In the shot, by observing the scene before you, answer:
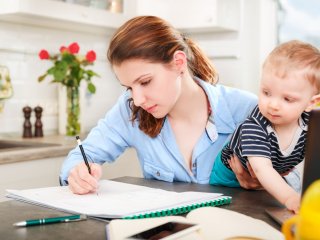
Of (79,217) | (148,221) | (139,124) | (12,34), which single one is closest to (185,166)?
(139,124)

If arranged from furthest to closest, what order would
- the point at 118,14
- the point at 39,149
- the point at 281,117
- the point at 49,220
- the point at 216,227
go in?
the point at 118,14, the point at 39,149, the point at 281,117, the point at 49,220, the point at 216,227

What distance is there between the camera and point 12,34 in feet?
9.82

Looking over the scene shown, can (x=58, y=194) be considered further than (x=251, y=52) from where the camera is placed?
No

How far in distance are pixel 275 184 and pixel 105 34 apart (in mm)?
2672

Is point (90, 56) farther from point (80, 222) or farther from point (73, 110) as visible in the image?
point (80, 222)

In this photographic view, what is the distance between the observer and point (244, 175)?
4.91 ft

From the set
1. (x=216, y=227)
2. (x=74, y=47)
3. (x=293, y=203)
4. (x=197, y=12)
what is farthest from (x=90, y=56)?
(x=216, y=227)

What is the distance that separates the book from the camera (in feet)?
2.78

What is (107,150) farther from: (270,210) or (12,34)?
(12,34)

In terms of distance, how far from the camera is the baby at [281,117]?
4.12ft

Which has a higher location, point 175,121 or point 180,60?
point 180,60

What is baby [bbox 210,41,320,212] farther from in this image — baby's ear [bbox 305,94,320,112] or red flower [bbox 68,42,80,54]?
red flower [bbox 68,42,80,54]

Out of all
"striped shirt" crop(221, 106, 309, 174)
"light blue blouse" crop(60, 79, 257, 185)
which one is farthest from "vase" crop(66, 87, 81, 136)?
"striped shirt" crop(221, 106, 309, 174)

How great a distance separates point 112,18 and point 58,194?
6.90 feet
